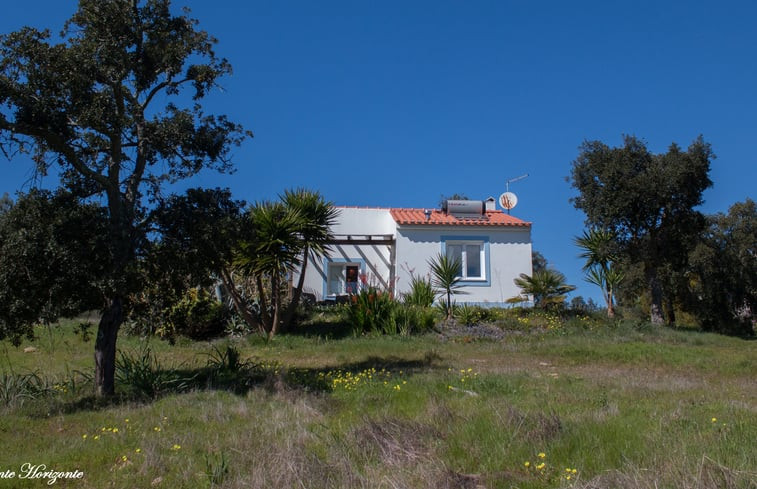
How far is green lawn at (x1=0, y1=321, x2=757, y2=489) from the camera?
215 inches

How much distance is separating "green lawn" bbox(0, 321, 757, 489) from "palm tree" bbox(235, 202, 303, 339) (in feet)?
11.4

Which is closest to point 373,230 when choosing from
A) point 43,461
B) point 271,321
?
point 271,321

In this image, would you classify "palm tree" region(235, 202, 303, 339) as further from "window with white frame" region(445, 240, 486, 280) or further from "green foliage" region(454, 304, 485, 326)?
"window with white frame" region(445, 240, 486, 280)

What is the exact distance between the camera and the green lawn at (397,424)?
5473 millimetres

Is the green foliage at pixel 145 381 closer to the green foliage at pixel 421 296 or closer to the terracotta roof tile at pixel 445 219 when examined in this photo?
the green foliage at pixel 421 296

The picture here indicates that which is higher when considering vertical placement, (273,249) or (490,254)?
(490,254)

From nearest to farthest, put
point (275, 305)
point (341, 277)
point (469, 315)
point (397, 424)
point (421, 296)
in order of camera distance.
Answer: point (397, 424)
point (275, 305)
point (469, 315)
point (421, 296)
point (341, 277)

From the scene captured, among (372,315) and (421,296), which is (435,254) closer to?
(421,296)

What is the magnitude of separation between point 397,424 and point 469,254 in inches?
735

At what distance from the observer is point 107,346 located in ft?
31.2

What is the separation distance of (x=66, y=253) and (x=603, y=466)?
7.18 metres

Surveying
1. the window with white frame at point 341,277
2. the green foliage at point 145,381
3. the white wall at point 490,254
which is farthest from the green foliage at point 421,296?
the green foliage at point 145,381

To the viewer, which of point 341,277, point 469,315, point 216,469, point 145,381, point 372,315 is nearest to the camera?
point 216,469

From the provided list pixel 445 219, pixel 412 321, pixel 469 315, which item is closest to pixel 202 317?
pixel 412 321
